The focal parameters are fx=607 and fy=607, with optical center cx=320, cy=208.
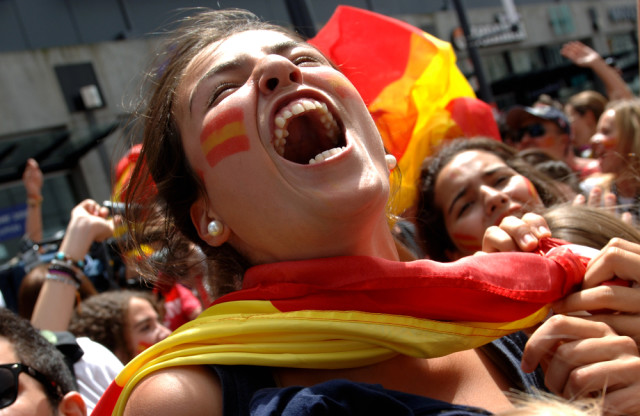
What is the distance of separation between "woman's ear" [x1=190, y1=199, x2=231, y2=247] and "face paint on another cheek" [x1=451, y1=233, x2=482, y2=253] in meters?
1.21

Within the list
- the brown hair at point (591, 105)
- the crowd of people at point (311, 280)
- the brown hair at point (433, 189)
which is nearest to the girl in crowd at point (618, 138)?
the brown hair at point (433, 189)

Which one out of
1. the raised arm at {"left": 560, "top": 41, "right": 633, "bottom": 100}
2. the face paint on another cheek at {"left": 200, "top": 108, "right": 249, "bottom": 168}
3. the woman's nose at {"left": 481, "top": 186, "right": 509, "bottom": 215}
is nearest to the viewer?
the face paint on another cheek at {"left": 200, "top": 108, "right": 249, "bottom": 168}

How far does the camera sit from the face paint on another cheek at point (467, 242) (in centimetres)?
230

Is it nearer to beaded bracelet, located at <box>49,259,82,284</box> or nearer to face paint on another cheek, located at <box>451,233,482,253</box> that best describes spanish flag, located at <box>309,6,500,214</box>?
face paint on another cheek, located at <box>451,233,482,253</box>

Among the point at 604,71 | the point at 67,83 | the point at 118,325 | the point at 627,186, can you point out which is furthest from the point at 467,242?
the point at 67,83

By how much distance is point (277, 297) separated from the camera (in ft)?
3.85

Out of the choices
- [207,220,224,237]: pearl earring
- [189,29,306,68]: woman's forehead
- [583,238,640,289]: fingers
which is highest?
[189,29,306,68]: woman's forehead

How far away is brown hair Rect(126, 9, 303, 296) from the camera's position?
4.76 feet

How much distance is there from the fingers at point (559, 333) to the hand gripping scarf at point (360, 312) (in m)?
0.10

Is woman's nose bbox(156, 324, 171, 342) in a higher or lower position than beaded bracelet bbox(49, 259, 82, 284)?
lower

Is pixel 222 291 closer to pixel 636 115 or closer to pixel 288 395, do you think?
pixel 288 395

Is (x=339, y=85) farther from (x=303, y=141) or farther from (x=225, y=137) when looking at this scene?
(x=225, y=137)

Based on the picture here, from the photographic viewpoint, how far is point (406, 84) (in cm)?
256

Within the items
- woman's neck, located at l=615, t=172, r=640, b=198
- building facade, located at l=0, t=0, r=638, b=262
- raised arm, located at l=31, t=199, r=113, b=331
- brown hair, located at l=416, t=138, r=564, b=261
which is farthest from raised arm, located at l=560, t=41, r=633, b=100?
raised arm, located at l=31, t=199, r=113, b=331
